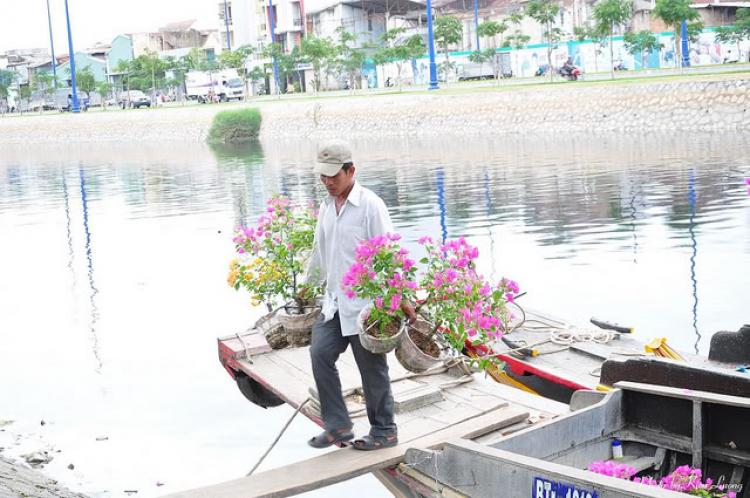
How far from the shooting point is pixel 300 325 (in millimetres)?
7621

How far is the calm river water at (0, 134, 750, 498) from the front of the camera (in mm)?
8844

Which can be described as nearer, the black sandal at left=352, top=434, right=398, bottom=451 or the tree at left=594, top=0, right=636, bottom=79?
the black sandal at left=352, top=434, right=398, bottom=451

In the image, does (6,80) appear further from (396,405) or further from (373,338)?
(373,338)

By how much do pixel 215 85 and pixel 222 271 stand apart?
192 feet

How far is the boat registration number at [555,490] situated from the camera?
15.4 ft

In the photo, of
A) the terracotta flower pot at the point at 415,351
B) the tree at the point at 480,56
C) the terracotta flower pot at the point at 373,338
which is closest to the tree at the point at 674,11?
the tree at the point at 480,56

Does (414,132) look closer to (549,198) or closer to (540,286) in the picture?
(549,198)

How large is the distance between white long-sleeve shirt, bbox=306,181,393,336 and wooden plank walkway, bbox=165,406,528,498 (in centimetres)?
81

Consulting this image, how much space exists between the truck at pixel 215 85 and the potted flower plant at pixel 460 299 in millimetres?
65465

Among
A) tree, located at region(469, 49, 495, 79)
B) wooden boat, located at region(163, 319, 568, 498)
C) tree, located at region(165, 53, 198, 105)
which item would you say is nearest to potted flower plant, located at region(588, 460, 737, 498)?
wooden boat, located at region(163, 319, 568, 498)

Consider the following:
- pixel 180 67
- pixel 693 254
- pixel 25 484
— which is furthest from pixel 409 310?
pixel 180 67

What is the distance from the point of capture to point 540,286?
1306 cm

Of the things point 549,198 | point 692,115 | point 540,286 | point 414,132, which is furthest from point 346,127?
point 540,286

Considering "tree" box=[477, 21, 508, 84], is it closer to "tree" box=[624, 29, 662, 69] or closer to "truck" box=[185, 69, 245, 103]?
"tree" box=[624, 29, 662, 69]
